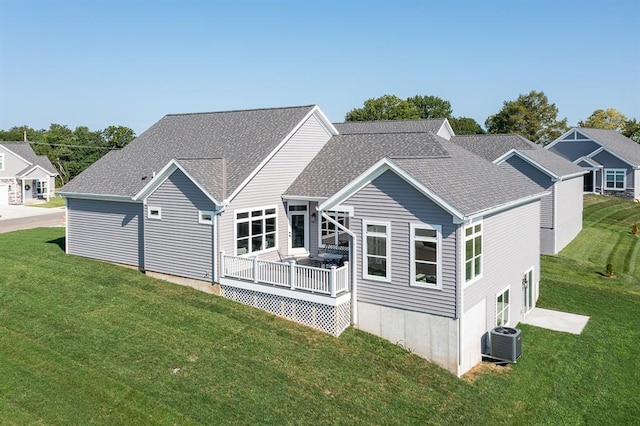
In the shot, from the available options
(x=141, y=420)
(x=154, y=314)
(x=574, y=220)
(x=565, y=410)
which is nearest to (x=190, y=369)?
(x=141, y=420)

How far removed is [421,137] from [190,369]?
13.5 metres

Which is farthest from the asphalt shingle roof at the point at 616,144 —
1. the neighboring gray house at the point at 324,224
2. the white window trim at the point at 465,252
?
the white window trim at the point at 465,252

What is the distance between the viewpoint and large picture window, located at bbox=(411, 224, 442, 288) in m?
14.4

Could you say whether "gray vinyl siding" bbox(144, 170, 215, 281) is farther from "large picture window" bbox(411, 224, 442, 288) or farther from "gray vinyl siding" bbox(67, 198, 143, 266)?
"large picture window" bbox(411, 224, 442, 288)

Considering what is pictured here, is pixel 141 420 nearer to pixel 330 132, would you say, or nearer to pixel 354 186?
pixel 354 186

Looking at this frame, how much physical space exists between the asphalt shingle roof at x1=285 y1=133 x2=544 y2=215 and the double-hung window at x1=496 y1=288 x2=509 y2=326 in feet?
9.95

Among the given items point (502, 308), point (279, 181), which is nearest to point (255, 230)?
point (279, 181)

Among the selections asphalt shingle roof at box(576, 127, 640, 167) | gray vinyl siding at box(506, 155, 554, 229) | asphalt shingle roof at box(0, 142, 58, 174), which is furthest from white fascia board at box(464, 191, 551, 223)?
asphalt shingle roof at box(0, 142, 58, 174)

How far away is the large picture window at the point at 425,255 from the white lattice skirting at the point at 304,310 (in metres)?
2.41

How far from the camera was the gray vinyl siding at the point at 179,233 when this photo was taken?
1800 cm

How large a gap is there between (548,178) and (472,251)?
55.5 ft

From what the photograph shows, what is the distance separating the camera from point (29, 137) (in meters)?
91.2

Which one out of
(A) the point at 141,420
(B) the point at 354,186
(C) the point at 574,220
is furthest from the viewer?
(C) the point at 574,220

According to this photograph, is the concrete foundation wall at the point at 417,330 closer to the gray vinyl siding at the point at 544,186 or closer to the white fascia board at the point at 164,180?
the white fascia board at the point at 164,180
